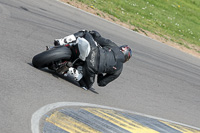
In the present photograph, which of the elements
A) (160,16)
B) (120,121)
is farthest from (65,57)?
(160,16)

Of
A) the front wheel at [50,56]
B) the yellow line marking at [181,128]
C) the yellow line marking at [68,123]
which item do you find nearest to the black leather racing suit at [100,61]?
the front wheel at [50,56]

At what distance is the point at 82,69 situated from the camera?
7.56 meters

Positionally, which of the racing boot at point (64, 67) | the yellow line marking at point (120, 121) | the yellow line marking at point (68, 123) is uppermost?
the racing boot at point (64, 67)

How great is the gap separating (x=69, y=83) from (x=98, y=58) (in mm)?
759

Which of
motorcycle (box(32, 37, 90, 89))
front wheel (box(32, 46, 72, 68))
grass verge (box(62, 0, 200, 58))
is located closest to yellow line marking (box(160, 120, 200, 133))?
motorcycle (box(32, 37, 90, 89))

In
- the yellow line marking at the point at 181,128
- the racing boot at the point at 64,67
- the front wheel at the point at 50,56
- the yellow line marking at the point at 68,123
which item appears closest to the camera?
the yellow line marking at the point at 68,123

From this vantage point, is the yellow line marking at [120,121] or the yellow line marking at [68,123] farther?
the yellow line marking at [120,121]

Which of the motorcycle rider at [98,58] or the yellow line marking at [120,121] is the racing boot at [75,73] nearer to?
the motorcycle rider at [98,58]

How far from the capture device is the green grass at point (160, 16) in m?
18.8

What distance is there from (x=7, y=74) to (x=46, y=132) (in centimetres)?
179

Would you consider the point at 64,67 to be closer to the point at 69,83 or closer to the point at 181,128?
the point at 69,83

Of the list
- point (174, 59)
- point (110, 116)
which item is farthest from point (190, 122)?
point (174, 59)

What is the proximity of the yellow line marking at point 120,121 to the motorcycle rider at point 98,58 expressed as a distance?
102 centimetres

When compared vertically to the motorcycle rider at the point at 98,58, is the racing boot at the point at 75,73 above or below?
below
